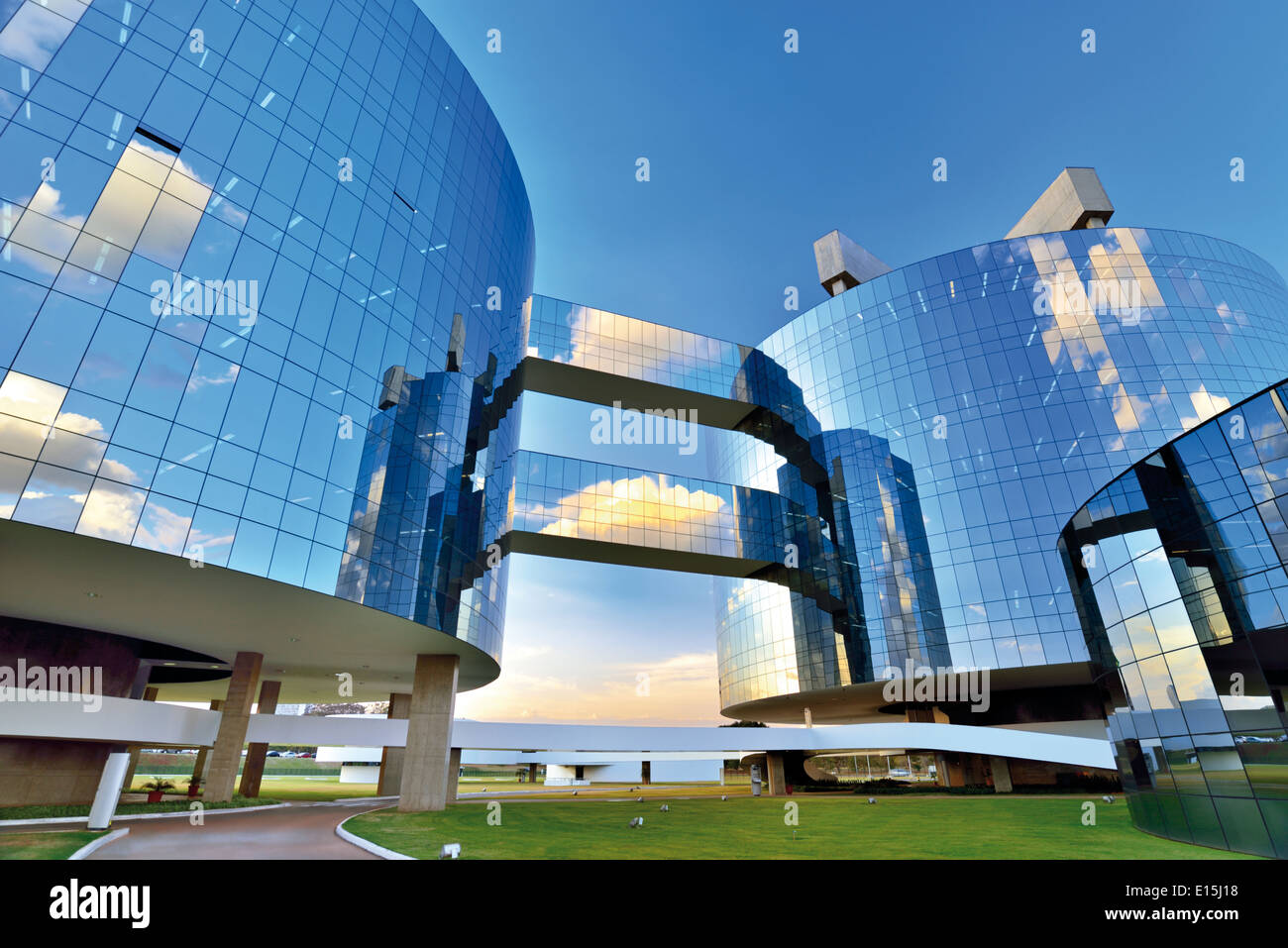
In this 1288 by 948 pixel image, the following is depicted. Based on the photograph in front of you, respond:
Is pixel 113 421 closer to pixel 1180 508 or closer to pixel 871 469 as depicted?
pixel 1180 508

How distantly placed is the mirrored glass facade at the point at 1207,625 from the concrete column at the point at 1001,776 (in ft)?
79.9

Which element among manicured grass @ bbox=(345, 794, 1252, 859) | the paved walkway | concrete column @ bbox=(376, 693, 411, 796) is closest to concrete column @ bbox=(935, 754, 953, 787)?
manicured grass @ bbox=(345, 794, 1252, 859)

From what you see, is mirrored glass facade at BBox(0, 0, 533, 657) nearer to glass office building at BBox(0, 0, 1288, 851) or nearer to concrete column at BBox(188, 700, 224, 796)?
glass office building at BBox(0, 0, 1288, 851)

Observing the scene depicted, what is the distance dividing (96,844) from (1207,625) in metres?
28.7

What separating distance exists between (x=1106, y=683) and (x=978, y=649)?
2244 cm

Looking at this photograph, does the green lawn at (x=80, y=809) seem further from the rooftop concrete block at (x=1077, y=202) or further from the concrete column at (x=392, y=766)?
the rooftop concrete block at (x=1077, y=202)

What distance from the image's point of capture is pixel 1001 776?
41.4 metres

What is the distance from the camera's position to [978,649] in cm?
4206

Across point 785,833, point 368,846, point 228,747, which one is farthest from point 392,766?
point 785,833

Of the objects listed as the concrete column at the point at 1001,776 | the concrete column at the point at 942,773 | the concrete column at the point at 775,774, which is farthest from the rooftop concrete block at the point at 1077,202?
the concrete column at the point at 775,774

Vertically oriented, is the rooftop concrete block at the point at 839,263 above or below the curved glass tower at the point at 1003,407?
above

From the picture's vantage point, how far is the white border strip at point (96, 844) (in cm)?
1426

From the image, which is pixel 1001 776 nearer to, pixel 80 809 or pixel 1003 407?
pixel 1003 407
